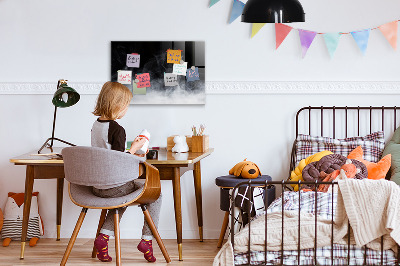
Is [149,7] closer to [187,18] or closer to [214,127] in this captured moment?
[187,18]

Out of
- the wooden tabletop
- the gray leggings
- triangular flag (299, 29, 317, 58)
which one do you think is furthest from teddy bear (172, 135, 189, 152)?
triangular flag (299, 29, 317, 58)

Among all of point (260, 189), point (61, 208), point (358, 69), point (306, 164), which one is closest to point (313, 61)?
point (358, 69)

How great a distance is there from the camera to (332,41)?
4289 mm

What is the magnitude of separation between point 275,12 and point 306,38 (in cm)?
125

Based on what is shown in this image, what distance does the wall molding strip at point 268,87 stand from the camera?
4316mm

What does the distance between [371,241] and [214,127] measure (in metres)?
1.73

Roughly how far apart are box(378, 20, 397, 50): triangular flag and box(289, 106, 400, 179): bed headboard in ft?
1.54

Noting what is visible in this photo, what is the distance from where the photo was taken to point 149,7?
439cm

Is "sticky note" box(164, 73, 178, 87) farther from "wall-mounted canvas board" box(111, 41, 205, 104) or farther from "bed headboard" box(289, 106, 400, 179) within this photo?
"bed headboard" box(289, 106, 400, 179)

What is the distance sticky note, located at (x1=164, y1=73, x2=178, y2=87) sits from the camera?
4.39 m

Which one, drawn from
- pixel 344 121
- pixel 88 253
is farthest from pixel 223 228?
pixel 344 121

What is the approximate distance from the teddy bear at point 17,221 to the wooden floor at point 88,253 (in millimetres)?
63

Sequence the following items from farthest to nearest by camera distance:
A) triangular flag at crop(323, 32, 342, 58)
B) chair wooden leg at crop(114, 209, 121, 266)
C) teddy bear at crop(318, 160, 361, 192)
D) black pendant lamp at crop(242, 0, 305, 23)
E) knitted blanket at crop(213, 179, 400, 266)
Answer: triangular flag at crop(323, 32, 342, 58) < teddy bear at crop(318, 160, 361, 192) < chair wooden leg at crop(114, 209, 121, 266) < black pendant lamp at crop(242, 0, 305, 23) < knitted blanket at crop(213, 179, 400, 266)

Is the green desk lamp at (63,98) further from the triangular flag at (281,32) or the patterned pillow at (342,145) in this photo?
the patterned pillow at (342,145)
